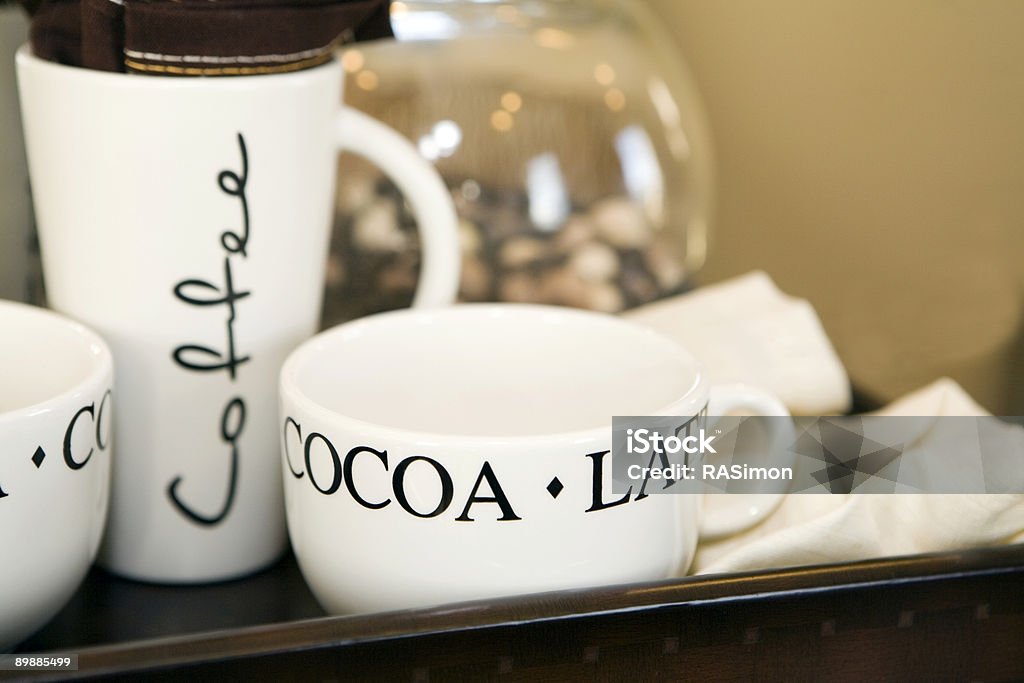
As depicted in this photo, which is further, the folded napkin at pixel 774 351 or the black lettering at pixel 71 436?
the folded napkin at pixel 774 351

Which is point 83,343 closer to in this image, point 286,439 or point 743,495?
point 286,439

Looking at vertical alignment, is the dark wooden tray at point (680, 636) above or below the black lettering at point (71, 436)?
below

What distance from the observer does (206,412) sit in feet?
0.94

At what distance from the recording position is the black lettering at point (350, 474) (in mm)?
226

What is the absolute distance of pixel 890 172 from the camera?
49 centimetres

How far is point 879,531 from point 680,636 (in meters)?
0.08

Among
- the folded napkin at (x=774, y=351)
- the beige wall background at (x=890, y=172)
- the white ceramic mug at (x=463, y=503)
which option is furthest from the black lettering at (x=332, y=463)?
the beige wall background at (x=890, y=172)

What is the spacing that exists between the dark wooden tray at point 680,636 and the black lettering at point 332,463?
1.2 inches

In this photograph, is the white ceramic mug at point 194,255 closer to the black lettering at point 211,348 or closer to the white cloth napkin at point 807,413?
the black lettering at point 211,348

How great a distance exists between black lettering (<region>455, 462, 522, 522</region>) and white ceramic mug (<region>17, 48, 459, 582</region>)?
0.30 feet

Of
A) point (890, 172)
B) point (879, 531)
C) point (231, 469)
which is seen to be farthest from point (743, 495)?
point (890, 172)

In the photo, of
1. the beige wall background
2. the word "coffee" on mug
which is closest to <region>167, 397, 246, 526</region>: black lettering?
the word "coffee" on mug

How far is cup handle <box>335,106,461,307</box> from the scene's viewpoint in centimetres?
30

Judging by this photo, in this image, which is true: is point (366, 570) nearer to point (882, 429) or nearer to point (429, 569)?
point (429, 569)
